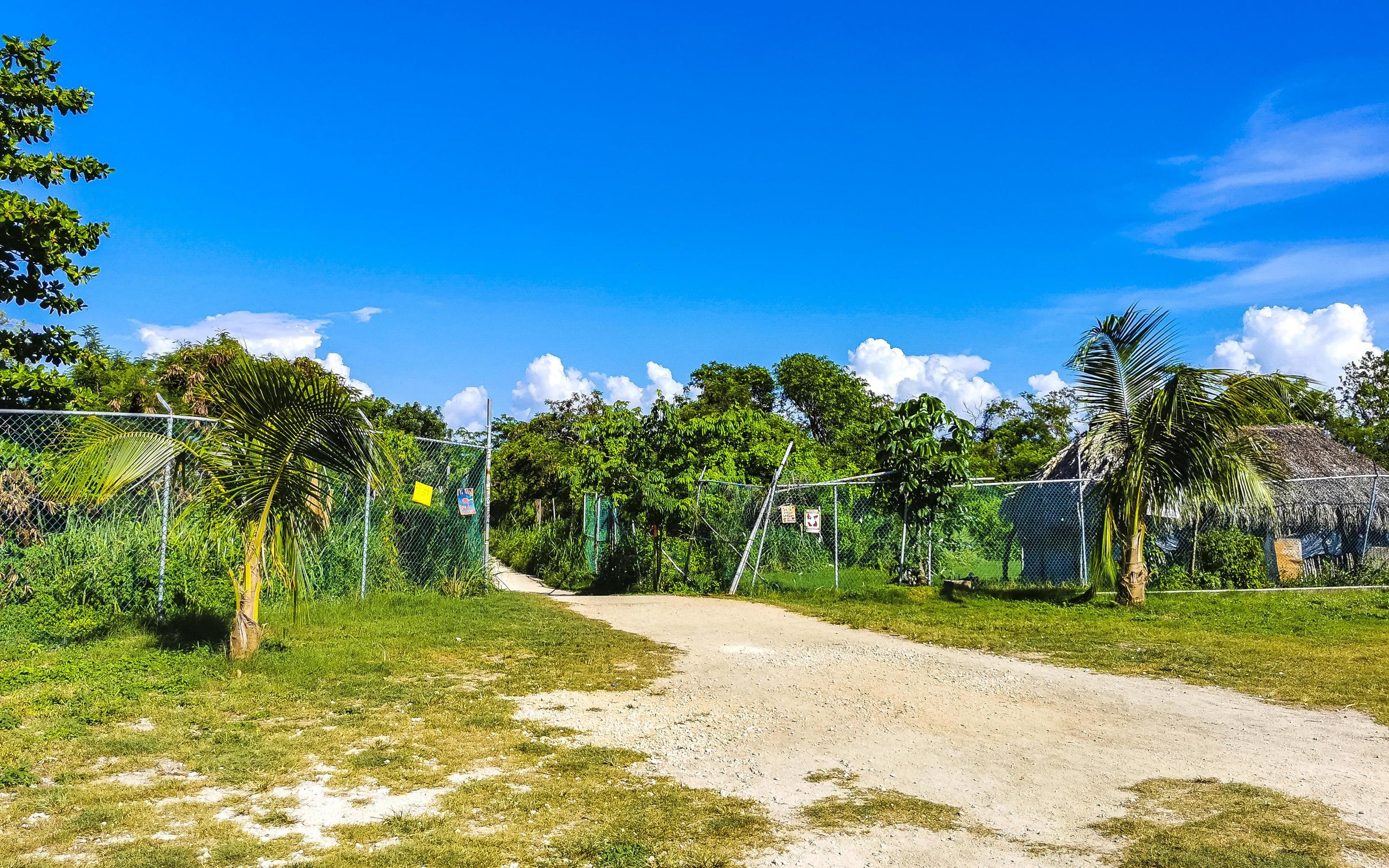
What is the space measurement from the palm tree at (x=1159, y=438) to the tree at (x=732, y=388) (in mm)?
26755

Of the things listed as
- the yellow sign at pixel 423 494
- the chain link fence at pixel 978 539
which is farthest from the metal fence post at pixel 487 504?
the chain link fence at pixel 978 539

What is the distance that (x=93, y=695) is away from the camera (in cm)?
646

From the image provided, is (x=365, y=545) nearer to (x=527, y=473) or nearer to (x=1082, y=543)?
(x=1082, y=543)

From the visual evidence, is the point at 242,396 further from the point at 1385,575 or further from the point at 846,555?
the point at 1385,575

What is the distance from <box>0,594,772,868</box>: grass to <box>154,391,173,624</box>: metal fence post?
420mm

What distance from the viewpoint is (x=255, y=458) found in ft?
24.9

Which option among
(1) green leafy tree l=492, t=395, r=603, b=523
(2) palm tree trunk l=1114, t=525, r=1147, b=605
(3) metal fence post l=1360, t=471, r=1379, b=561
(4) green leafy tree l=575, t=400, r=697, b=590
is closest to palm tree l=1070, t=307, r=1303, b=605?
(2) palm tree trunk l=1114, t=525, r=1147, b=605

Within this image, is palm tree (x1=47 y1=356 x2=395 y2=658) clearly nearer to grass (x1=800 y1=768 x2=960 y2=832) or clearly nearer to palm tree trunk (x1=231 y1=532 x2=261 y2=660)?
palm tree trunk (x1=231 y1=532 x2=261 y2=660)

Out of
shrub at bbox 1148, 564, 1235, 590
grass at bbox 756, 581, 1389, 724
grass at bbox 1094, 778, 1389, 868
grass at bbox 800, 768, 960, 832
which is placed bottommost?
grass at bbox 800, 768, 960, 832

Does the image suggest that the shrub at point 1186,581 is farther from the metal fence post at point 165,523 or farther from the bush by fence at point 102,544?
the metal fence post at point 165,523

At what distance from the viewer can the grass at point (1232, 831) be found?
3.76m

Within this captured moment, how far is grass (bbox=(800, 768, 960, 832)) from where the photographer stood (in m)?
4.25

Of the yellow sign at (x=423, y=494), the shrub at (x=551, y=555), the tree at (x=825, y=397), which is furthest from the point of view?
the tree at (x=825, y=397)

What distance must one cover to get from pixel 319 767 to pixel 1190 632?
9508 millimetres
